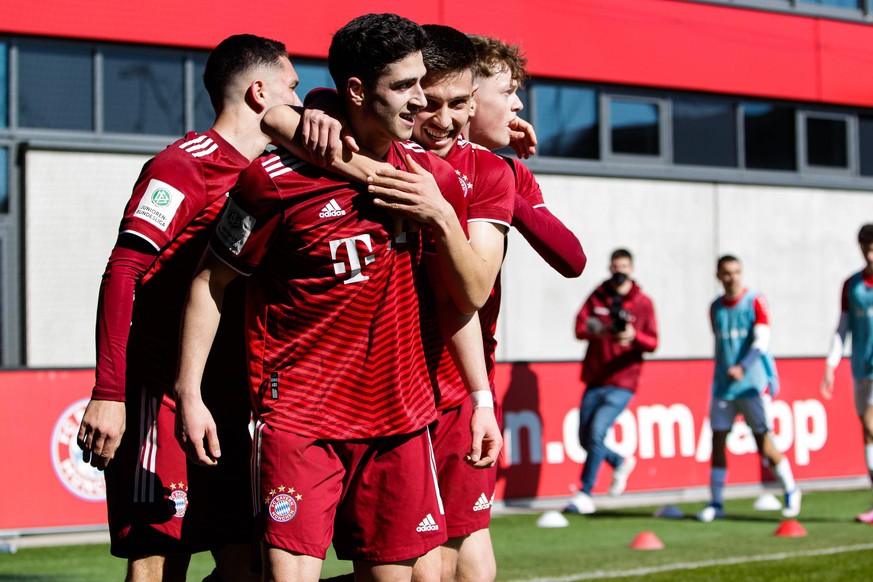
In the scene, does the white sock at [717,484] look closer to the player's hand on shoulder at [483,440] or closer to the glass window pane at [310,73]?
the player's hand on shoulder at [483,440]

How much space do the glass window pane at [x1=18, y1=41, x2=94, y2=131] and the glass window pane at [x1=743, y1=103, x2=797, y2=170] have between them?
32.6 ft

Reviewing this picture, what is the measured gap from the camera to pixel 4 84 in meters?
14.6

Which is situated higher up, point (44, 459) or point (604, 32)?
point (604, 32)

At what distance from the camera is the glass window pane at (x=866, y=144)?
2045 cm

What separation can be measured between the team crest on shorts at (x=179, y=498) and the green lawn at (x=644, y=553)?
11.5 feet

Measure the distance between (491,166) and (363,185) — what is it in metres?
0.75

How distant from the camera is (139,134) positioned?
15.2m

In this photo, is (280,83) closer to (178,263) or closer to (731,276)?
(178,263)

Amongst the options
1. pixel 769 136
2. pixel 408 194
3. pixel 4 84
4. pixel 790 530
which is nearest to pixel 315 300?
pixel 408 194

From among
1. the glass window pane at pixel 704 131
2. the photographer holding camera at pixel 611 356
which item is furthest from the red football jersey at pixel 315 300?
the glass window pane at pixel 704 131

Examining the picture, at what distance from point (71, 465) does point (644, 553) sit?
13.9 ft

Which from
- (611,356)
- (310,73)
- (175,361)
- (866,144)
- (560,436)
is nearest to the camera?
(175,361)

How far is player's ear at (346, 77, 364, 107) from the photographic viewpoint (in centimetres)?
364

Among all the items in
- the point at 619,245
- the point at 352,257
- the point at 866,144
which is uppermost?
the point at 866,144
